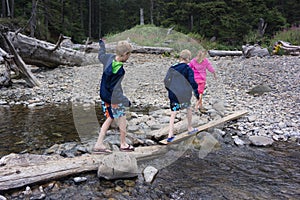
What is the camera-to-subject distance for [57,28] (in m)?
27.3

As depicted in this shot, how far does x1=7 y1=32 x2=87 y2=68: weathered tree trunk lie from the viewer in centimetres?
1065

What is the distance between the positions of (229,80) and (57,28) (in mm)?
21818

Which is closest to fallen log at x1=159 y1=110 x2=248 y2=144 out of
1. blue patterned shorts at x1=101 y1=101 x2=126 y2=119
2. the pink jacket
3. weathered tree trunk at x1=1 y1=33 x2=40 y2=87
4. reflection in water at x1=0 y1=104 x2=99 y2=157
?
blue patterned shorts at x1=101 y1=101 x2=126 y2=119

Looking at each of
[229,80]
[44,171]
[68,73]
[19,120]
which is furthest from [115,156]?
[68,73]

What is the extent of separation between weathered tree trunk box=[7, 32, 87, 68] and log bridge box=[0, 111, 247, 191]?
317 inches

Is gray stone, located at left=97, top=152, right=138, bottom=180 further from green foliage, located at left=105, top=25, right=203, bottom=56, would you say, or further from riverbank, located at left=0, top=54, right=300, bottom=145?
green foliage, located at left=105, top=25, right=203, bottom=56

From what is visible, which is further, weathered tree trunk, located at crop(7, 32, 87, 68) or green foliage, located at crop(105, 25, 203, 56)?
green foliage, located at crop(105, 25, 203, 56)

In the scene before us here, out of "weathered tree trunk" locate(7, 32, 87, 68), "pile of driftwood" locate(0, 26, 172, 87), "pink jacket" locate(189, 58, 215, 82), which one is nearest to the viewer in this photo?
"pink jacket" locate(189, 58, 215, 82)

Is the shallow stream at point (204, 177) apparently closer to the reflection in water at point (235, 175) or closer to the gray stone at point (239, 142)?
the reflection in water at point (235, 175)

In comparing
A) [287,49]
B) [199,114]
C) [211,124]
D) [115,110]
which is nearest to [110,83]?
[115,110]

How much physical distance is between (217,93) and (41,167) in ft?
20.6

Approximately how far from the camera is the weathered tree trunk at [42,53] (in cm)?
1065

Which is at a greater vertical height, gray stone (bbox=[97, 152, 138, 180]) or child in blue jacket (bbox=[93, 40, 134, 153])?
child in blue jacket (bbox=[93, 40, 134, 153])

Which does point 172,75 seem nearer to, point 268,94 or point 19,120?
point 19,120
